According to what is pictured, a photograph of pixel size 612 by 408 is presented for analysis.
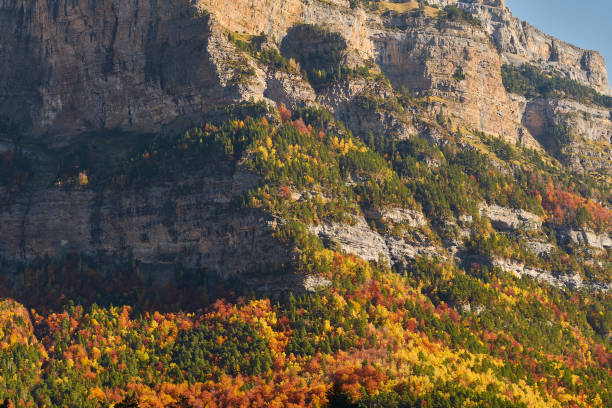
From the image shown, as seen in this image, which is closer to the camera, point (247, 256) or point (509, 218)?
point (247, 256)

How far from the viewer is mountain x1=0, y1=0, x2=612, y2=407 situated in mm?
136875

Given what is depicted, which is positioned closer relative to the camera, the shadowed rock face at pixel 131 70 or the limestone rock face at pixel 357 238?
the limestone rock face at pixel 357 238

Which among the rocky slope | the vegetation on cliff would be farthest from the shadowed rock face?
the vegetation on cliff

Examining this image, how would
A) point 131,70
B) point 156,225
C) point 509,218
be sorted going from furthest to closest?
point 131,70 < point 509,218 < point 156,225

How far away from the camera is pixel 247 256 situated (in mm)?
156625

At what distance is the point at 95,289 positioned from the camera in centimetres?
16050

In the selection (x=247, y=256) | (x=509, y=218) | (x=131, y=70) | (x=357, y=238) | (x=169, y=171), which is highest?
(x=131, y=70)

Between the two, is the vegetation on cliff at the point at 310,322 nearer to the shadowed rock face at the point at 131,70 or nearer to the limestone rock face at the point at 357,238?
the limestone rock face at the point at 357,238

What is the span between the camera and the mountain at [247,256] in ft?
449

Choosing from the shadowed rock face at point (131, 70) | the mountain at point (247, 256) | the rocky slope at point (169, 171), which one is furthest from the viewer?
the shadowed rock face at point (131, 70)

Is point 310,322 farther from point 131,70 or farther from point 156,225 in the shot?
point 131,70

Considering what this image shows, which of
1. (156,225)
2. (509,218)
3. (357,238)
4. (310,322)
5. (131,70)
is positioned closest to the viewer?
(310,322)

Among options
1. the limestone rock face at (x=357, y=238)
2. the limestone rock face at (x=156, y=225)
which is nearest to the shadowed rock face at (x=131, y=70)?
the limestone rock face at (x=156, y=225)

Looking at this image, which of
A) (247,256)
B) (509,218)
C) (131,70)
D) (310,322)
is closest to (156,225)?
(247,256)
